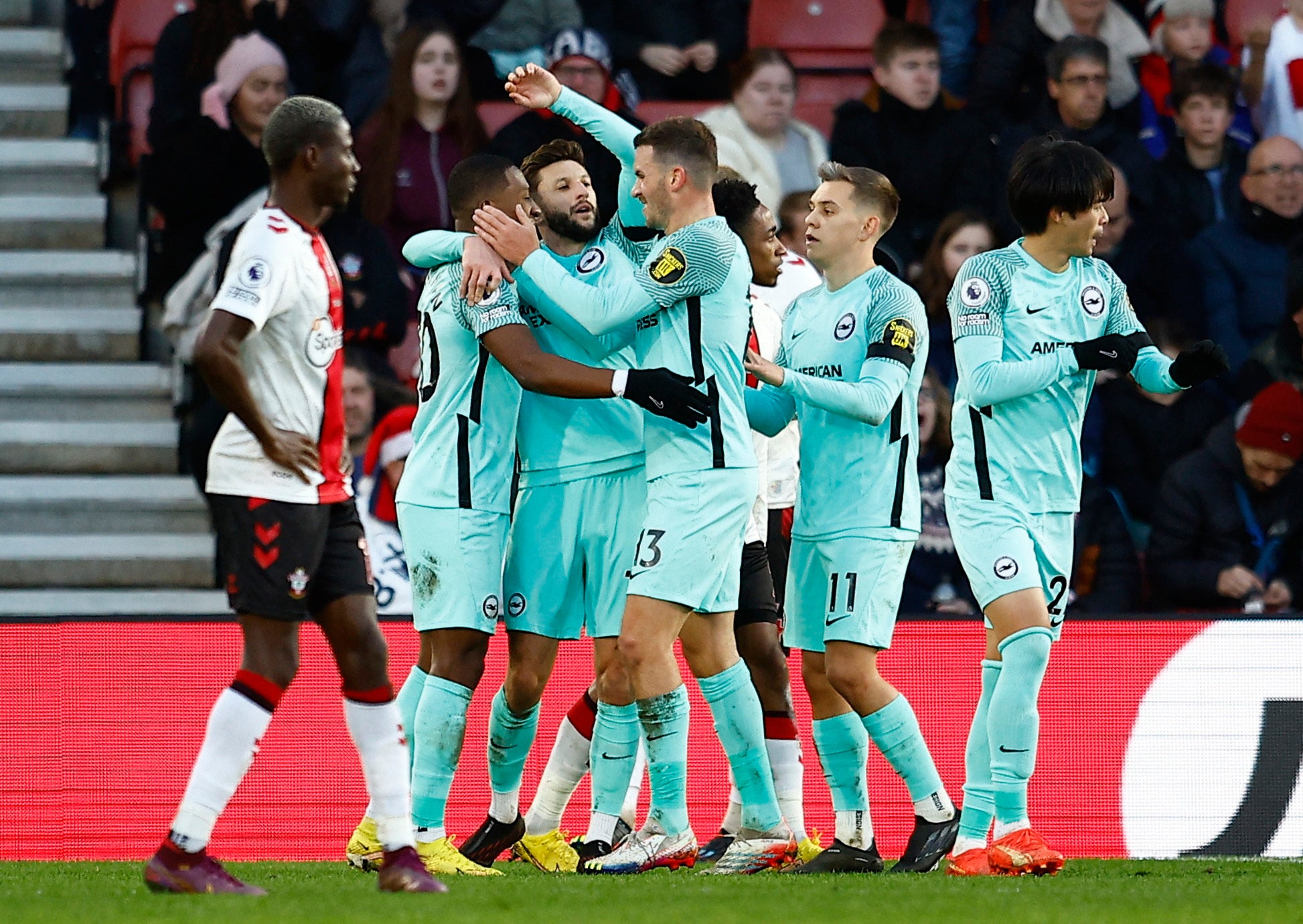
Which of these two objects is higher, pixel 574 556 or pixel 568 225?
pixel 568 225

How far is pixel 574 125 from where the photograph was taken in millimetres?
10664

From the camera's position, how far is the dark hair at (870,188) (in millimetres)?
6766

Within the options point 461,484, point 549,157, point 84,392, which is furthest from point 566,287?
point 84,392

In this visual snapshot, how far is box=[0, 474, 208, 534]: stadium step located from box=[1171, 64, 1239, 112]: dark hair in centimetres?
605

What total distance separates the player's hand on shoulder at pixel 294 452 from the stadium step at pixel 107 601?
4.83 meters

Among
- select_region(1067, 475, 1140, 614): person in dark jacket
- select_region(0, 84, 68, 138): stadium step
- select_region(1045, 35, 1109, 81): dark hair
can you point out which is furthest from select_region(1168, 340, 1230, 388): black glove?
select_region(0, 84, 68, 138): stadium step

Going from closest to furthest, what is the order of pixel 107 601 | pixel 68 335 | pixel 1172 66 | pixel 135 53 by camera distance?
pixel 107 601 → pixel 68 335 → pixel 135 53 → pixel 1172 66

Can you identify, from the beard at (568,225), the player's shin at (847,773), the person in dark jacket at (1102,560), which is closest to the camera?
the player's shin at (847,773)

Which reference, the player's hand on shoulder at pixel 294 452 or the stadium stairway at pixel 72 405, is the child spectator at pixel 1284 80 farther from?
the player's hand on shoulder at pixel 294 452

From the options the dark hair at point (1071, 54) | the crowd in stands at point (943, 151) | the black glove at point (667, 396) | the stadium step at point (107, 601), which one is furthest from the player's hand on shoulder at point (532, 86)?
the dark hair at point (1071, 54)

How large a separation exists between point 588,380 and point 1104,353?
165 cm

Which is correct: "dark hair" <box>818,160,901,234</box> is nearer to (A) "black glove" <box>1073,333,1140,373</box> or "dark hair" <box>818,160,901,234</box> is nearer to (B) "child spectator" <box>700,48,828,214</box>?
(A) "black glove" <box>1073,333,1140,373</box>

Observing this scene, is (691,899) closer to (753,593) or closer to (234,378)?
(234,378)

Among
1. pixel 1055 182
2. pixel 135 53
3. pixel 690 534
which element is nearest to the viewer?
pixel 690 534
